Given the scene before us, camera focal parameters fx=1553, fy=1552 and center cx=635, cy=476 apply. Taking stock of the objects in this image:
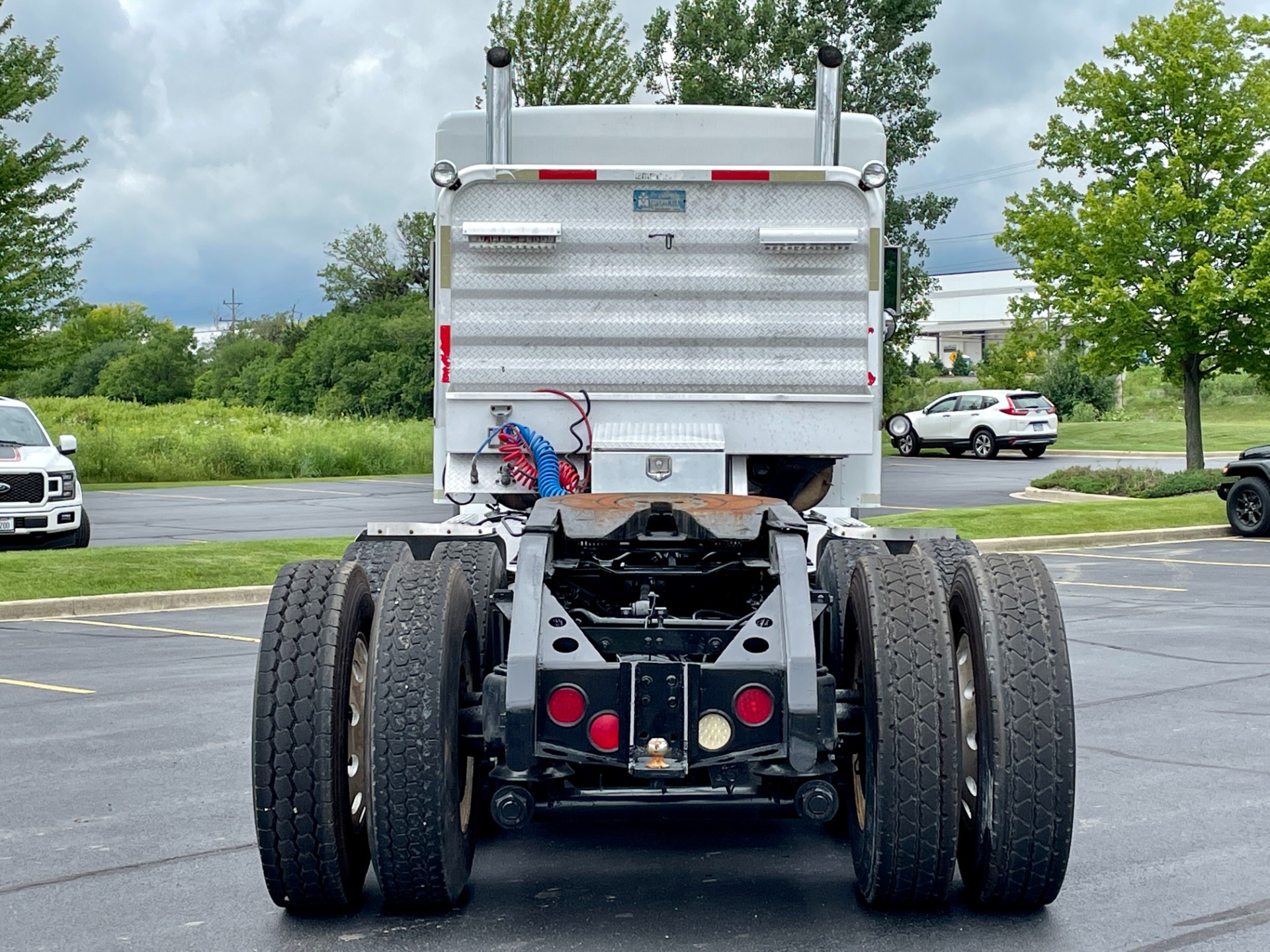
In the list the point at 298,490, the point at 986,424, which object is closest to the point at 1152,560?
the point at 298,490

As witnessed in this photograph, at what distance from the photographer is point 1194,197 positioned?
26656 millimetres

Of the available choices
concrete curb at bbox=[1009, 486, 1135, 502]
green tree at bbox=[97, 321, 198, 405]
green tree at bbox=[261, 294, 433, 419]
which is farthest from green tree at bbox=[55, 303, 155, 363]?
concrete curb at bbox=[1009, 486, 1135, 502]

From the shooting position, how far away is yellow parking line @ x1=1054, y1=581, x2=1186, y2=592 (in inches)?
583

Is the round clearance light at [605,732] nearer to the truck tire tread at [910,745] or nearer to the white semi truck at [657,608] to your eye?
the white semi truck at [657,608]

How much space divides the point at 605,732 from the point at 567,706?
0.46ft

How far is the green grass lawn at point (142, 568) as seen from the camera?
14188 millimetres

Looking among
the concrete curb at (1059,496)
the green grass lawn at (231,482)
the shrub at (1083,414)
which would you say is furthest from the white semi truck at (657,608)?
the shrub at (1083,414)

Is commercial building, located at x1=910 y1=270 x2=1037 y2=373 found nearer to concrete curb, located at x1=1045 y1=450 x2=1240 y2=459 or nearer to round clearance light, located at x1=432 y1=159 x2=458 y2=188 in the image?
concrete curb, located at x1=1045 y1=450 x2=1240 y2=459

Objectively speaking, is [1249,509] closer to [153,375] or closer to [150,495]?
[150,495]

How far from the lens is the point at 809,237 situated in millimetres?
7512

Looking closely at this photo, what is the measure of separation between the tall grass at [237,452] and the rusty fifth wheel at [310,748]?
30816mm

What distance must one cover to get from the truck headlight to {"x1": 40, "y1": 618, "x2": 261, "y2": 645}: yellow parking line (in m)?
4.97

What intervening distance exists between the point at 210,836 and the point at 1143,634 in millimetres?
7890

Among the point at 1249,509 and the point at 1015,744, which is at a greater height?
the point at 1249,509
